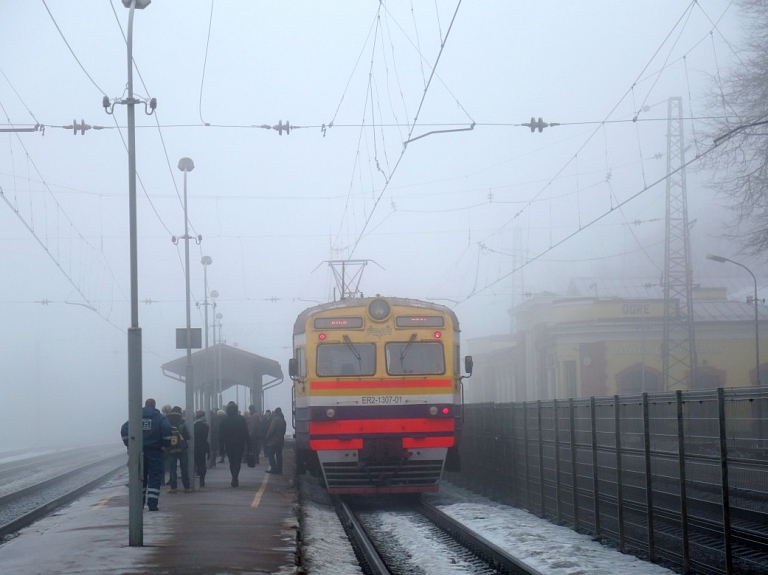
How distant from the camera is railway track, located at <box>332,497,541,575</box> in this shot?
436 inches

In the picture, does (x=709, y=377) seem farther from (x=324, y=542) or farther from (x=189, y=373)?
(x=324, y=542)

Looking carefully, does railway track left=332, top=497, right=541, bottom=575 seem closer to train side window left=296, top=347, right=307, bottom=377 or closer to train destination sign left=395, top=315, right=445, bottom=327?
train side window left=296, top=347, right=307, bottom=377

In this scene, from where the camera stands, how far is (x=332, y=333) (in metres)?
18.0

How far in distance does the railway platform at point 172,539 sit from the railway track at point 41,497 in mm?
815

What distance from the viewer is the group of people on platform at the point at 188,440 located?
48.0ft

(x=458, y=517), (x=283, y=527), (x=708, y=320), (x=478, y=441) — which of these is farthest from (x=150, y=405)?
(x=708, y=320)

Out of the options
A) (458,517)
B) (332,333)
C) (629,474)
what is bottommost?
(458,517)

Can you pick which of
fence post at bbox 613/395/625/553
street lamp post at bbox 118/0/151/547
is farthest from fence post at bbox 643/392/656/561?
street lamp post at bbox 118/0/151/547

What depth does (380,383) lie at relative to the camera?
17.6m

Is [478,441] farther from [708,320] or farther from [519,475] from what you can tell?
[708,320]

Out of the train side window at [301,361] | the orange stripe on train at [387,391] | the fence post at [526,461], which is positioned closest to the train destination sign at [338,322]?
the train side window at [301,361]

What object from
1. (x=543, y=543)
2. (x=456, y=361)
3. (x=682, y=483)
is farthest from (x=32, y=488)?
(x=682, y=483)

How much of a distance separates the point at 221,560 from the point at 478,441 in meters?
11.8

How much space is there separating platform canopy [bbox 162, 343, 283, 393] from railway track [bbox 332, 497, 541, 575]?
12983 mm
